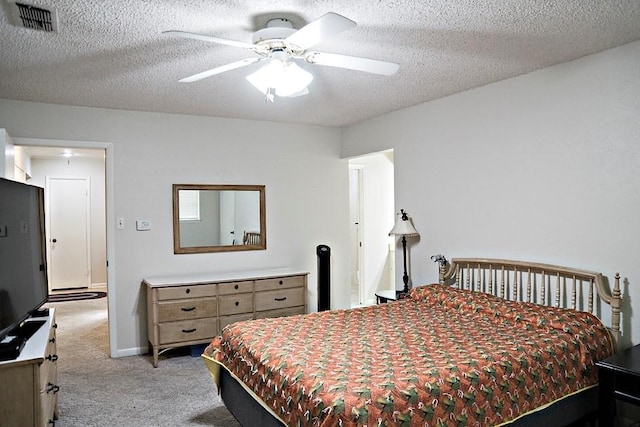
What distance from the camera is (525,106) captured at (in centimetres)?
344

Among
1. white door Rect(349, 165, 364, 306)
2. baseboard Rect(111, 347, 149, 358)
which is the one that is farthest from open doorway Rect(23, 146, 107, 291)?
white door Rect(349, 165, 364, 306)

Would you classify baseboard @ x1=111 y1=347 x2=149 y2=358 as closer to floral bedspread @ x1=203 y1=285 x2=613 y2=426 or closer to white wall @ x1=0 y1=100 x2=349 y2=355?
white wall @ x1=0 y1=100 x2=349 y2=355

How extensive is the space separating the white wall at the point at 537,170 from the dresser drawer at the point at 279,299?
122 cm

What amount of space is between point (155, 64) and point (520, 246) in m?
2.96

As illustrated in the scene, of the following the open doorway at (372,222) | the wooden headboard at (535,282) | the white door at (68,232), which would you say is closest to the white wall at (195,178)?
the open doorway at (372,222)

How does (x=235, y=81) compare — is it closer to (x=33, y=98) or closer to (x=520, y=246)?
(x=33, y=98)

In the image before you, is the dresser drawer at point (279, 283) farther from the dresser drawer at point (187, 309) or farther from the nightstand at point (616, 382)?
the nightstand at point (616, 382)

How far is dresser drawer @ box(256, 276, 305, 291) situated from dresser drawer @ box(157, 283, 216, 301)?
476 millimetres

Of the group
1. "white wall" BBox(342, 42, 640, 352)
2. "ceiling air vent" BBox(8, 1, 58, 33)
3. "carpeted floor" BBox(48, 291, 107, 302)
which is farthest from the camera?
"carpeted floor" BBox(48, 291, 107, 302)

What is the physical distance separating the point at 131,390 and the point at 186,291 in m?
0.95

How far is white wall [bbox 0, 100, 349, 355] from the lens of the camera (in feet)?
14.3

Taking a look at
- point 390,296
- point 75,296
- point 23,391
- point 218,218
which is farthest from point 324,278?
point 75,296

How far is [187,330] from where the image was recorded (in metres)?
4.21

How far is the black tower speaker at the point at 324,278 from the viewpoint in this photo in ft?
16.9
